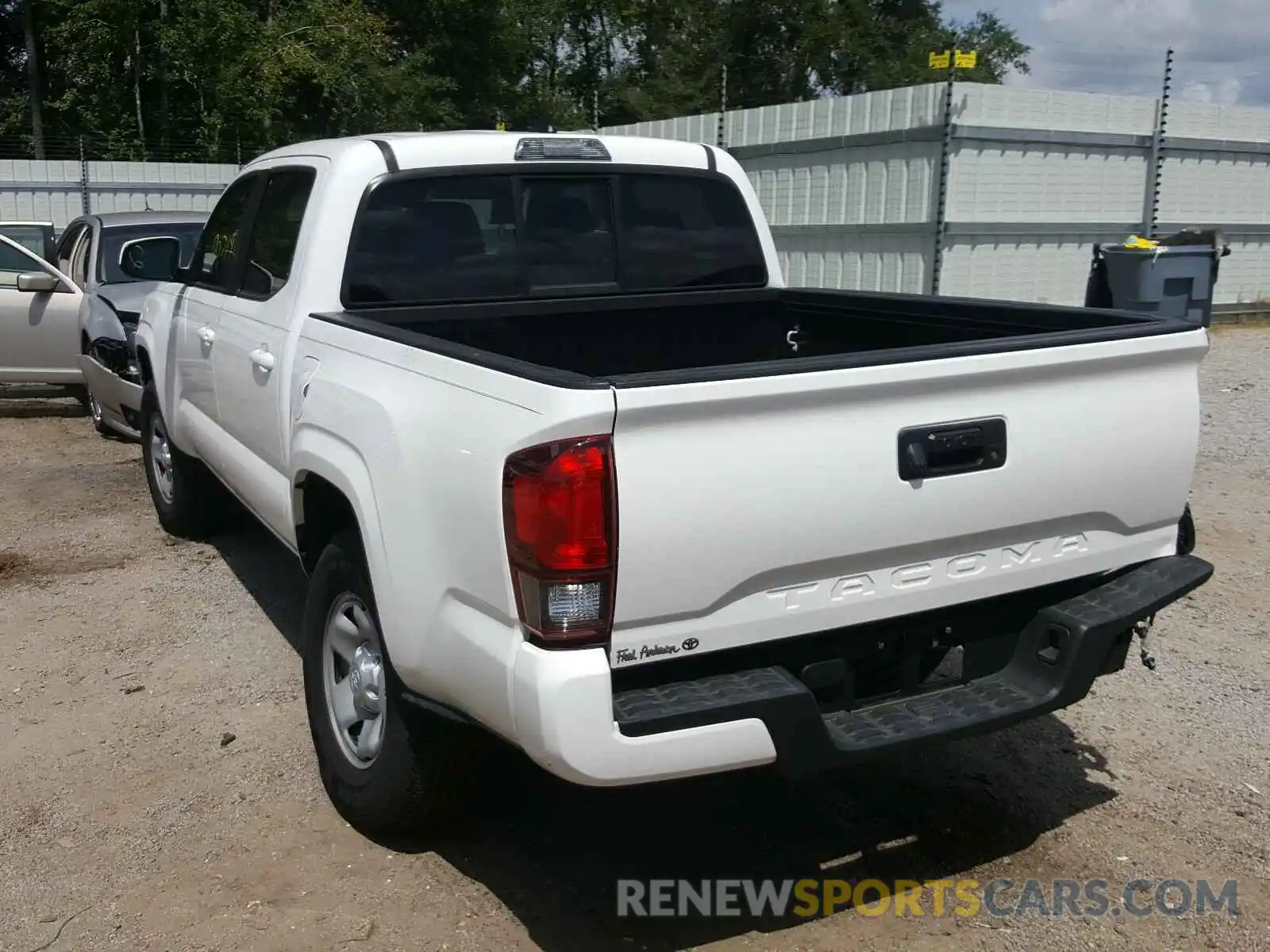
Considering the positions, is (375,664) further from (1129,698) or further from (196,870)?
(1129,698)

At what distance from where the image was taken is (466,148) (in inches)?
179

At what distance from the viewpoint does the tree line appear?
25.9 meters

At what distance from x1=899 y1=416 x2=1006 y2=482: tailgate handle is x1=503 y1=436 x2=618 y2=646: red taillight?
0.77 metres

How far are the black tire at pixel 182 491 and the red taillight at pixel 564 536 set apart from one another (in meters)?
4.21

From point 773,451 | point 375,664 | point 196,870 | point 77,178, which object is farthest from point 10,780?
point 77,178

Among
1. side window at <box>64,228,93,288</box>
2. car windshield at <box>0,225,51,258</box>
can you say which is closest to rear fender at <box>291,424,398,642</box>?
side window at <box>64,228,93,288</box>

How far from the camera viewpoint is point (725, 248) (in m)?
5.09

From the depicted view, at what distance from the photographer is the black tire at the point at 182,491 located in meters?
6.60

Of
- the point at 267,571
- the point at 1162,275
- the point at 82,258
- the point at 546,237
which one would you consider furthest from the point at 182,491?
the point at 1162,275

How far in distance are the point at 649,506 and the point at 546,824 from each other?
4.97 feet

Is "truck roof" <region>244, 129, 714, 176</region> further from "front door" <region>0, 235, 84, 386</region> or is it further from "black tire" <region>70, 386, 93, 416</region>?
"black tire" <region>70, 386, 93, 416</region>

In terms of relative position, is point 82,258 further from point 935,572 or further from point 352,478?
point 935,572

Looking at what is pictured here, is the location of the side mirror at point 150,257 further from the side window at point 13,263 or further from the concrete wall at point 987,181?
the concrete wall at point 987,181

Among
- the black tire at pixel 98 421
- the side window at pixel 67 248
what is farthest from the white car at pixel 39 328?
the side window at pixel 67 248
